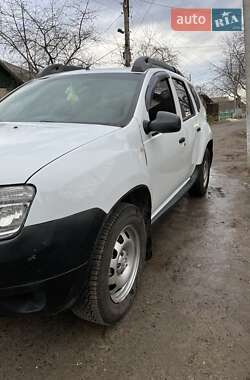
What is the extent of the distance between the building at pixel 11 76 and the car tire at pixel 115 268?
22.7 m

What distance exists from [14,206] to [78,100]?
1681 millimetres

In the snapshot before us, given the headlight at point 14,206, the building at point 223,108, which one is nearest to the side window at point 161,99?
the headlight at point 14,206

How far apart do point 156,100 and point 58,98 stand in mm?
916

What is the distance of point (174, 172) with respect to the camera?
384 cm

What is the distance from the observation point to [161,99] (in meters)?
3.69

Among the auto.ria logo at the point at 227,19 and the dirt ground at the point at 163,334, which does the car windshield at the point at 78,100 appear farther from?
the auto.ria logo at the point at 227,19

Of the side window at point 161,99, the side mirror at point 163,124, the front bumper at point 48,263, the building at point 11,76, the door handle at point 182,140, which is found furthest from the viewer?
the building at point 11,76

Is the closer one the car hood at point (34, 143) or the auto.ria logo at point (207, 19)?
the car hood at point (34, 143)

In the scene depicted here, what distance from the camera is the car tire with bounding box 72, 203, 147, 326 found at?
2309mm

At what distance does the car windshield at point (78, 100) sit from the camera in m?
3.06

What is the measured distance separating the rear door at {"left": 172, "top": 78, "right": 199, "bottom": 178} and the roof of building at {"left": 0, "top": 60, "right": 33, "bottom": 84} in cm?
2047

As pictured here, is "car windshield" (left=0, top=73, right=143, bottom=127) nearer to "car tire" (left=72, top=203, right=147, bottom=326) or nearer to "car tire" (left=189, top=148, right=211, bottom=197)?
"car tire" (left=72, top=203, right=147, bottom=326)

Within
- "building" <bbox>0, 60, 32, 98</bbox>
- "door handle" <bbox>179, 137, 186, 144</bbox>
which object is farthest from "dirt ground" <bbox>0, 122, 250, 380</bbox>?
"building" <bbox>0, 60, 32, 98</bbox>

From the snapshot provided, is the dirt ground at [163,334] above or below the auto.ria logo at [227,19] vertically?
below
